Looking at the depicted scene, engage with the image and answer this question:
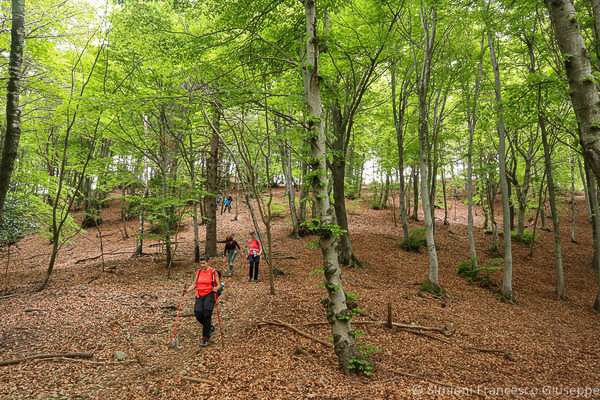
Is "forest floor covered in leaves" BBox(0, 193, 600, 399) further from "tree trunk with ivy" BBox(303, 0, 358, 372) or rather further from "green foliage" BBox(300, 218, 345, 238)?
"green foliage" BBox(300, 218, 345, 238)

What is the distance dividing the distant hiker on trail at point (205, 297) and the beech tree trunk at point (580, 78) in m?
6.03

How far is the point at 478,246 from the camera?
717 inches

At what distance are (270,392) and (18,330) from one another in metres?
6.24

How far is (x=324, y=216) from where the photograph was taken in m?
4.71

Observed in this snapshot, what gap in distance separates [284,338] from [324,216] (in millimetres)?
3111

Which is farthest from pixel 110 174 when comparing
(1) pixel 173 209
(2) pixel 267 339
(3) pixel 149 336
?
(2) pixel 267 339

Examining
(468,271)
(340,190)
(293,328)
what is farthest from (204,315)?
(468,271)

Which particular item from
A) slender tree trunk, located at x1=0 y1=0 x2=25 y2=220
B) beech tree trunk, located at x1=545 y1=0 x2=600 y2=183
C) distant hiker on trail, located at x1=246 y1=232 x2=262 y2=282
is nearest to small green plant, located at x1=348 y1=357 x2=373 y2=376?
beech tree trunk, located at x1=545 y1=0 x2=600 y2=183

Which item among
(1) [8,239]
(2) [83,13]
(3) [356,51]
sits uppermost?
(2) [83,13]

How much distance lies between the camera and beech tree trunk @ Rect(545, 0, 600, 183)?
2904mm

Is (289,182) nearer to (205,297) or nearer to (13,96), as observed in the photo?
(205,297)

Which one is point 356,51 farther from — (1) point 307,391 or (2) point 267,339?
(1) point 307,391

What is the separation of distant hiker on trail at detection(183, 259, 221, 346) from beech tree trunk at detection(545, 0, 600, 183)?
19.8 feet

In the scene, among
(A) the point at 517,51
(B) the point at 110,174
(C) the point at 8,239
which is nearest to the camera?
(C) the point at 8,239
